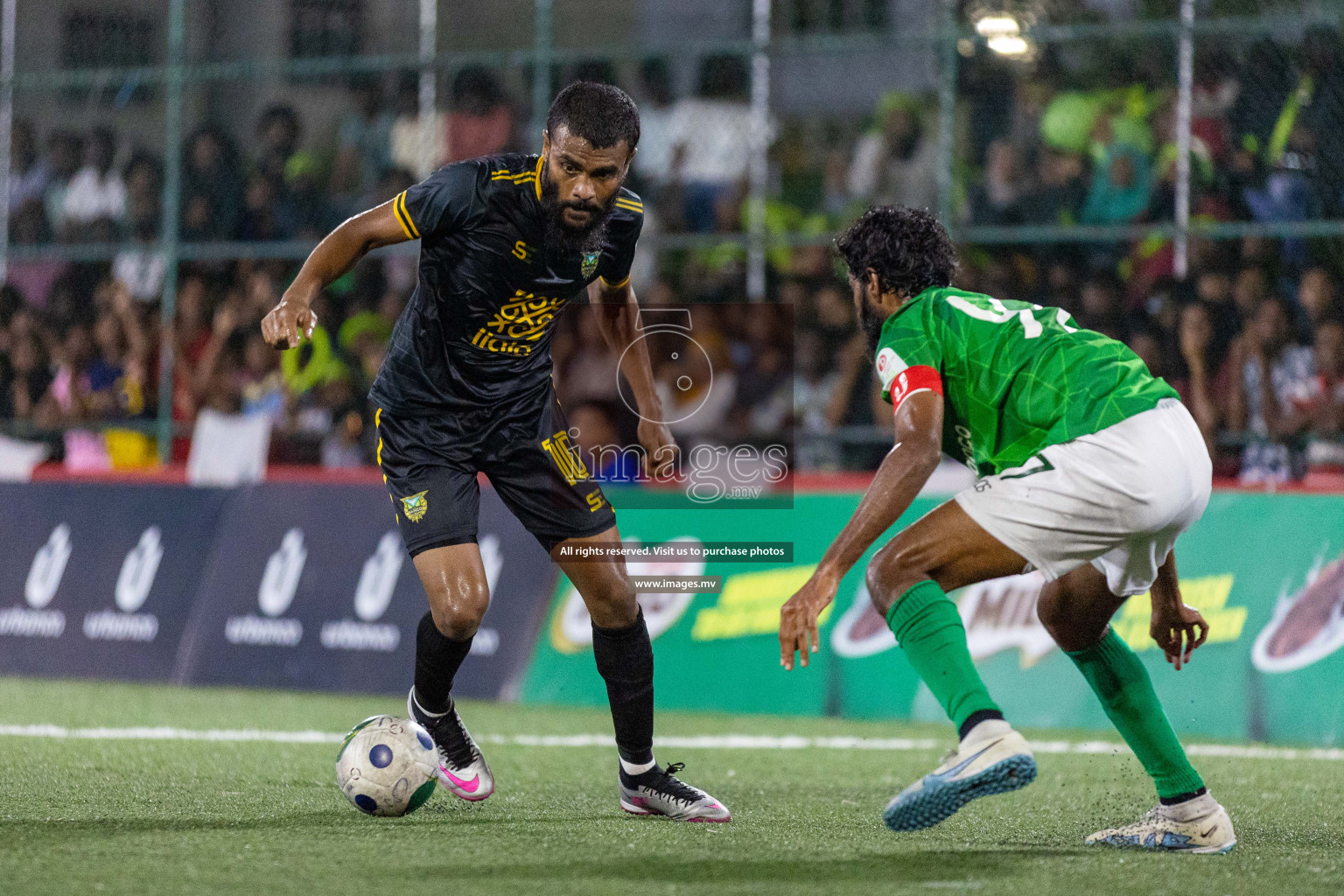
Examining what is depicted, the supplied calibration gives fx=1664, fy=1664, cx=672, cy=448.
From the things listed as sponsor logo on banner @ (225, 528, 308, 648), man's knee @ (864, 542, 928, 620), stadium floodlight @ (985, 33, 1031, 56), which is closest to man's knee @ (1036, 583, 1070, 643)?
man's knee @ (864, 542, 928, 620)

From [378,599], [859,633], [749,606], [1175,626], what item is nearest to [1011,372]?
[1175,626]

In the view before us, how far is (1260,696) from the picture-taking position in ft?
26.7

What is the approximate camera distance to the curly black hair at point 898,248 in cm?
478

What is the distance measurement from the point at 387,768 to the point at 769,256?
7.17 metres

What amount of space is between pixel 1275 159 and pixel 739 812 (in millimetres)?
6376

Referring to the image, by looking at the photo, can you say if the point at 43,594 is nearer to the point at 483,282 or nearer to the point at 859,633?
the point at 859,633

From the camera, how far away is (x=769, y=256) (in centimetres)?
1190

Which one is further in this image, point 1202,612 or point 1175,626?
point 1202,612

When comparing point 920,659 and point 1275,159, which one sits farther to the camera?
point 1275,159

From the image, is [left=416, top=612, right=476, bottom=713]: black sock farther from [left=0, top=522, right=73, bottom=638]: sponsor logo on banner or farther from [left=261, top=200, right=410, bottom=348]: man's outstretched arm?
[left=0, top=522, right=73, bottom=638]: sponsor logo on banner

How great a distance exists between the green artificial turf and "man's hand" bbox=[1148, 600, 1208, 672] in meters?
0.62

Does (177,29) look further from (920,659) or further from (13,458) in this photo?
(920,659)

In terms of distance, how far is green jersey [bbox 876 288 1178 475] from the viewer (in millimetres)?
4664

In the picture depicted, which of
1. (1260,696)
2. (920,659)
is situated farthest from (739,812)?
(1260,696)
